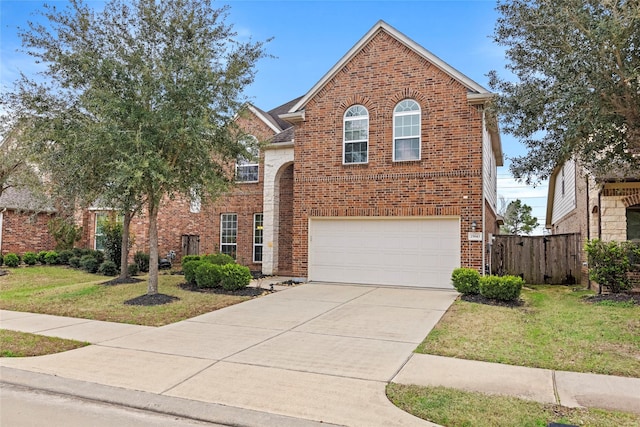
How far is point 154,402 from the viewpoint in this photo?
4863 mm

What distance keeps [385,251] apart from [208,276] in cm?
562

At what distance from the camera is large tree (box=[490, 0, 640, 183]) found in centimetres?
682

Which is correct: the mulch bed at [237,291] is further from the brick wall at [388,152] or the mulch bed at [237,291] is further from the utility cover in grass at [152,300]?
the brick wall at [388,152]

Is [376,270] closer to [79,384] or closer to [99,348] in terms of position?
[99,348]

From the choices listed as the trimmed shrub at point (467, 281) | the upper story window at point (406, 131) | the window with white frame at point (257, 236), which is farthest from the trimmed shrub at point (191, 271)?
the trimmed shrub at point (467, 281)

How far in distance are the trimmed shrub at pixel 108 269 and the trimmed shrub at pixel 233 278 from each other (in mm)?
6951

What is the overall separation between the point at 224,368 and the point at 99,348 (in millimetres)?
2454

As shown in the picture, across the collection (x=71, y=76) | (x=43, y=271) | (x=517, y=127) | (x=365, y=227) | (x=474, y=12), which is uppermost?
(x=474, y=12)

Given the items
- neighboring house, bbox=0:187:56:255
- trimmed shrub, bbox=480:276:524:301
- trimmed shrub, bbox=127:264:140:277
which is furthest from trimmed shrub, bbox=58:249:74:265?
trimmed shrub, bbox=480:276:524:301

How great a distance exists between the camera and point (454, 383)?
542cm

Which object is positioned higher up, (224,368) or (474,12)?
(474,12)

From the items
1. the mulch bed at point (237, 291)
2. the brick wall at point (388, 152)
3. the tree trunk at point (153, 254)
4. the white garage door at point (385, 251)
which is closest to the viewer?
the tree trunk at point (153, 254)

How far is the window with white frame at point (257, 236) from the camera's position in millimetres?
18609

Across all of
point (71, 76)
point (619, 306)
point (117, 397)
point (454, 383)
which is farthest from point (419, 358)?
point (71, 76)
